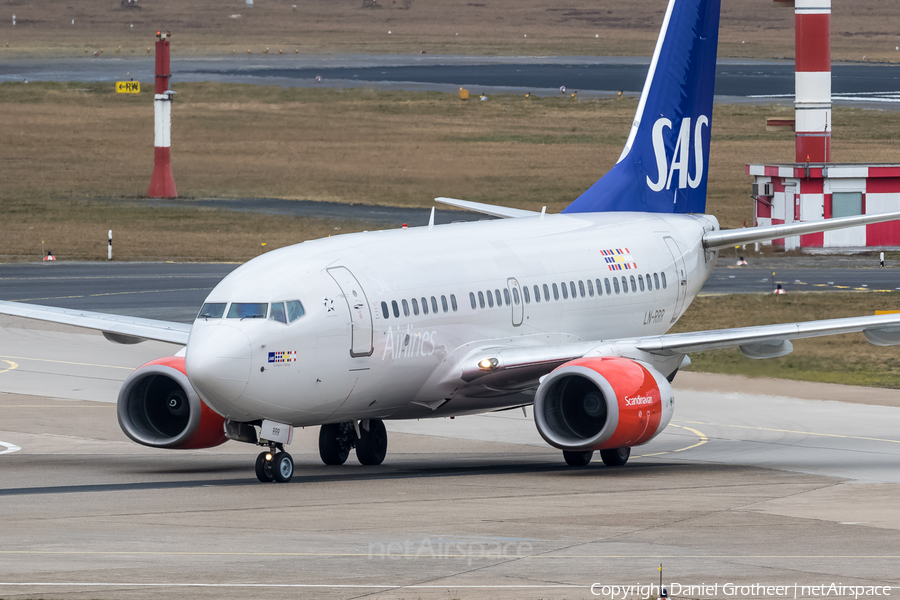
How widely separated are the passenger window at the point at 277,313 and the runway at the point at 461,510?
3018mm

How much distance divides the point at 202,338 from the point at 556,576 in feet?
32.4

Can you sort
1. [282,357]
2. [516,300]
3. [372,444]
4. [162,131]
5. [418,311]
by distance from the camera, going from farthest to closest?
[162,131]
[516,300]
[372,444]
[418,311]
[282,357]

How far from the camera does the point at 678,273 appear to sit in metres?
38.5

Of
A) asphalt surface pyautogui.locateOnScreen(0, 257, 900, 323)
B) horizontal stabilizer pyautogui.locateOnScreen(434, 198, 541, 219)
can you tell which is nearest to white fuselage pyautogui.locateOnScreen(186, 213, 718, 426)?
horizontal stabilizer pyautogui.locateOnScreen(434, 198, 541, 219)

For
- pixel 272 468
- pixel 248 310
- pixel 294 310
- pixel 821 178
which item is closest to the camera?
pixel 248 310

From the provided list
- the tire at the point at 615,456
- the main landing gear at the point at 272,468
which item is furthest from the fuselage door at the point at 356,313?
the tire at the point at 615,456

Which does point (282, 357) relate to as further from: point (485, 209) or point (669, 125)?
point (669, 125)

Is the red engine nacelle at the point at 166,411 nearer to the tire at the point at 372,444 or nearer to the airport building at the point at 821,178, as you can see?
the tire at the point at 372,444

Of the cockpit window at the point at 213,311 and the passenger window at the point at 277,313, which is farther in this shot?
the cockpit window at the point at 213,311

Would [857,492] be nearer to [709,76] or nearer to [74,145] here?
[709,76]

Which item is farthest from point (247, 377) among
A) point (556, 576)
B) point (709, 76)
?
point (709, 76)

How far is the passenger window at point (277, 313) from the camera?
27.7m

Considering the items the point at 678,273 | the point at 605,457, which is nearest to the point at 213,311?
the point at 605,457

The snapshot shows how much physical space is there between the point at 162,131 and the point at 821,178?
39.7 m
